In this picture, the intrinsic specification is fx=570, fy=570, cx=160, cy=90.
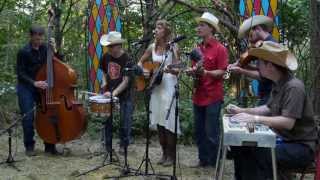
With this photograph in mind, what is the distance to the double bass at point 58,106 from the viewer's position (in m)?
6.70

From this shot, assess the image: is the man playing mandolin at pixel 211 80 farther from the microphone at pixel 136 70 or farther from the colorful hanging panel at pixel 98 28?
the colorful hanging panel at pixel 98 28

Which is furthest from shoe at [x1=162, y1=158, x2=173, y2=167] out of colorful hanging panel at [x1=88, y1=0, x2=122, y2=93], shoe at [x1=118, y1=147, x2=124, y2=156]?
colorful hanging panel at [x1=88, y1=0, x2=122, y2=93]

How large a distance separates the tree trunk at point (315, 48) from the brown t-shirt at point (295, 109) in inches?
77.5

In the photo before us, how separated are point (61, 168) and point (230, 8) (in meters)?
3.37

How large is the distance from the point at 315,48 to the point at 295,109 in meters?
2.41

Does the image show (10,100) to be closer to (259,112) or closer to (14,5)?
(14,5)

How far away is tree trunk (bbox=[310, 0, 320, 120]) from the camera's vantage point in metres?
6.30

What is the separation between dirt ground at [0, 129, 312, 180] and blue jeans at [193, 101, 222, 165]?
6.3 inches

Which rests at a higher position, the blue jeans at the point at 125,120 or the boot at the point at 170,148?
the blue jeans at the point at 125,120

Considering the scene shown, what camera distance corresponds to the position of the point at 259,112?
4.74 meters

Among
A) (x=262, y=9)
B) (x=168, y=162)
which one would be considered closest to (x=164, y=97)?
(x=168, y=162)

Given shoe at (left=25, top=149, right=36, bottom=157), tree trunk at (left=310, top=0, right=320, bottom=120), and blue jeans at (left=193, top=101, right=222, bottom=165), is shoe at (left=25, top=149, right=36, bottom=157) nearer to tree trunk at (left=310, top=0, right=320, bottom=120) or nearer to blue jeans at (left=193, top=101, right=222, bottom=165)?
blue jeans at (left=193, top=101, right=222, bottom=165)

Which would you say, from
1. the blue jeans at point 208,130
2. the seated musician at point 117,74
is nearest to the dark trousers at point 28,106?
the seated musician at point 117,74

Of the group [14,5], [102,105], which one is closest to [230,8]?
[102,105]
